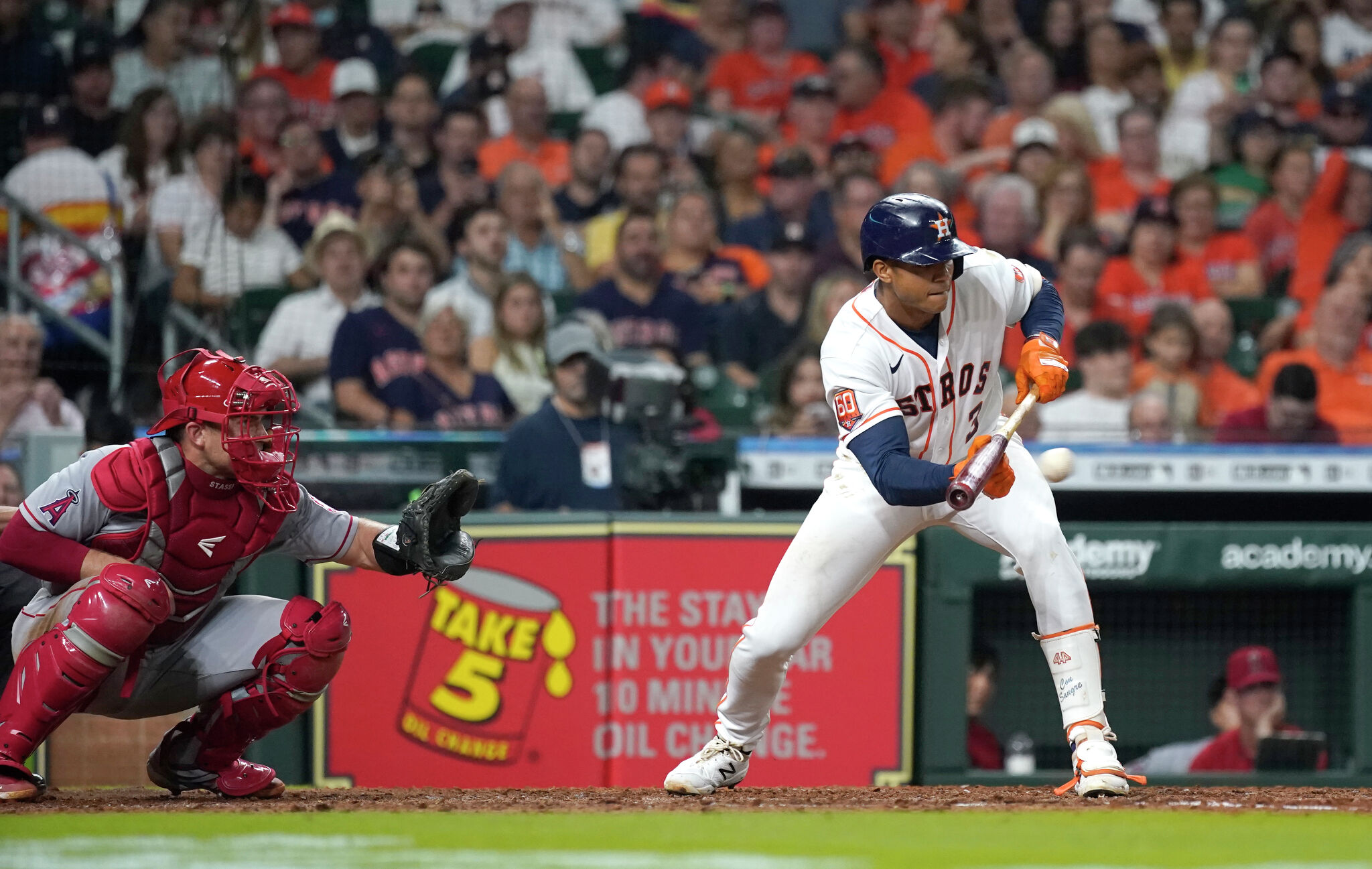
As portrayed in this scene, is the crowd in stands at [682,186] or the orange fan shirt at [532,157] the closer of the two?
the crowd in stands at [682,186]

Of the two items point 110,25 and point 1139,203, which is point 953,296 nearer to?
point 1139,203

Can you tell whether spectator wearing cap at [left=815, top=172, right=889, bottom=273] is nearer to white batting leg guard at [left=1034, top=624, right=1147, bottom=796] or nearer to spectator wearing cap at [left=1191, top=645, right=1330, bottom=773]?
spectator wearing cap at [left=1191, top=645, right=1330, bottom=773]

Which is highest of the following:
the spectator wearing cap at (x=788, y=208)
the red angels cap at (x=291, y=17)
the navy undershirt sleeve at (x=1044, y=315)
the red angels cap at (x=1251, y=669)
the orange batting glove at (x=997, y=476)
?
the red angels cap at (x=291, y=17)

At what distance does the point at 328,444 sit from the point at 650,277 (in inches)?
96.7

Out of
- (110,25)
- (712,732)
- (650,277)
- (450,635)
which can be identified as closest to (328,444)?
(450,635)

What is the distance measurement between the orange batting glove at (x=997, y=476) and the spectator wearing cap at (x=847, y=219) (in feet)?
14.5

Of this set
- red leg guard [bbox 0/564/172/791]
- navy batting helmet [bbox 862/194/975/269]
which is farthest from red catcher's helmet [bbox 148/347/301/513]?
navy batting helmet [bbox 862/194/975/269]

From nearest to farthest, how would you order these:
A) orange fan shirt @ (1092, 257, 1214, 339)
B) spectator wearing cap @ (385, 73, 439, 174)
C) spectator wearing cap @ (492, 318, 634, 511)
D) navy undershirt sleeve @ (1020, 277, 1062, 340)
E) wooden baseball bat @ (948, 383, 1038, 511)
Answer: wooden baseball bat @ (948, 383, 1038, 511) < navy undershirt sleeve @ (1020, 277, 1062, 340) < spectator wearing cap @ (492, 318, 634, 511) < orange fan shirt @ (1092, 257, 1214, 339) < spectator wearing cap @ (385, 73, 439, 174)

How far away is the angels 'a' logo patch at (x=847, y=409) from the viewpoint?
4.16 m

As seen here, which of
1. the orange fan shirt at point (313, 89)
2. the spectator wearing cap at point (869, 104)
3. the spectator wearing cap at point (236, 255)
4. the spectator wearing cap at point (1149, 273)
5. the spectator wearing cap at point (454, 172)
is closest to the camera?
the spectator wearing cap at point (236, 255)

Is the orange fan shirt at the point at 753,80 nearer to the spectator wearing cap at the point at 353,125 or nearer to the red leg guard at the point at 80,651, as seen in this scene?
the spectator wearing cap at the point at 353,125

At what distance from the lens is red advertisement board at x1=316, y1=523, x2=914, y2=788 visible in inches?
240

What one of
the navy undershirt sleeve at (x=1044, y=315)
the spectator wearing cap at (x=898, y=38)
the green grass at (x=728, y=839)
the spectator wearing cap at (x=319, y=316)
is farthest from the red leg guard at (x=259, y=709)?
the spectator wearing cap at (x=898, y=38)

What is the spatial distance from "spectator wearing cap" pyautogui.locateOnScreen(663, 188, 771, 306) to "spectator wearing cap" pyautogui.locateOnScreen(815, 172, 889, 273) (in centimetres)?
34
